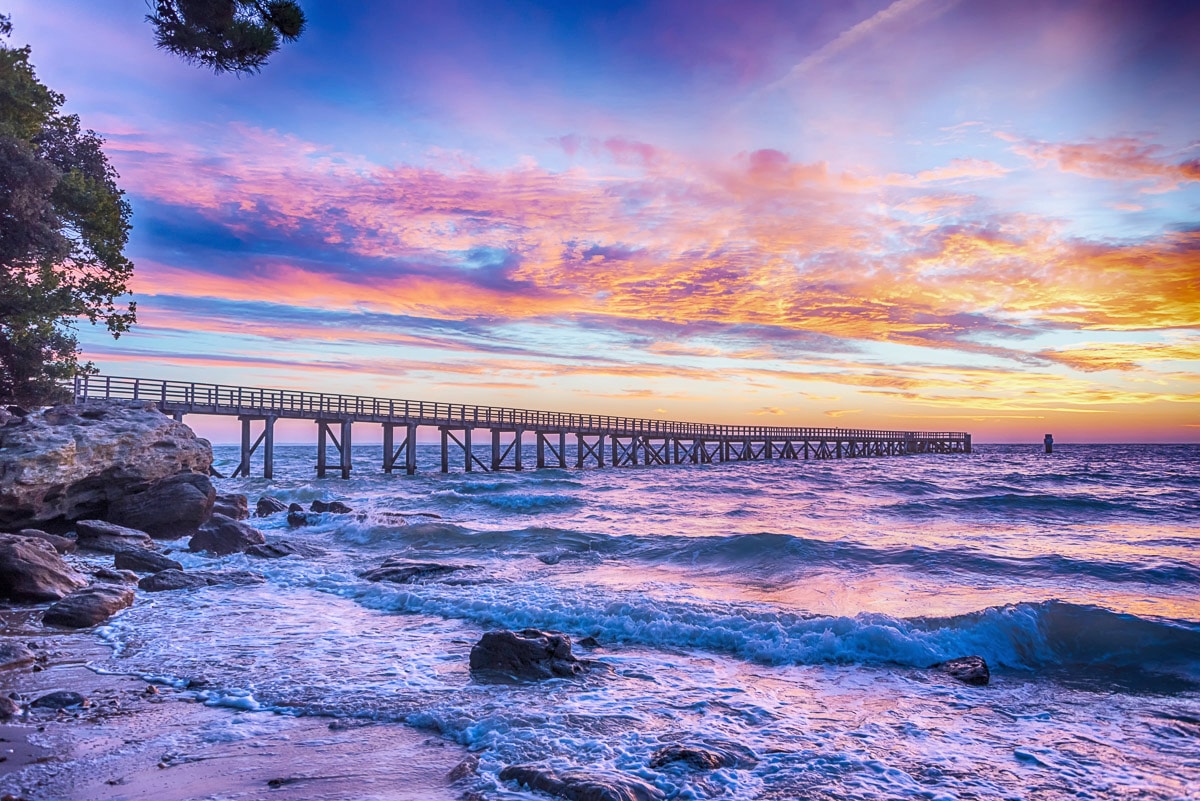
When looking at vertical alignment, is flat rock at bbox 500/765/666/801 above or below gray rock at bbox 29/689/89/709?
above

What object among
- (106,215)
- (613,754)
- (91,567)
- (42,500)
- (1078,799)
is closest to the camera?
(1078,799)

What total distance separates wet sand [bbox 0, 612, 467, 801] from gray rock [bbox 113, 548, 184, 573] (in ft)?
22.6

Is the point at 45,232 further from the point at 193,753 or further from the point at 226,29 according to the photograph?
the point at 193,753

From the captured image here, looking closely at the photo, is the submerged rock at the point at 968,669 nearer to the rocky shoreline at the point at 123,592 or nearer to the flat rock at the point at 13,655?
the rocky shoreline at the point at 123,592

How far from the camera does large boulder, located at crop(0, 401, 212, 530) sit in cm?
1470

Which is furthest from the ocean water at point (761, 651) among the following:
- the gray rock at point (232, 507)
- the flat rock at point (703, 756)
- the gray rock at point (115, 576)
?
the gray rock at point (232, 507)

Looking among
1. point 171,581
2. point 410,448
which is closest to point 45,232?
point 171,581

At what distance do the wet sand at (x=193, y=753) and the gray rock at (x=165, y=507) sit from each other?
12.2m

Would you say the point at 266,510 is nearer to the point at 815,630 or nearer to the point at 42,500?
the point at 42,500

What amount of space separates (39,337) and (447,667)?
16.4m

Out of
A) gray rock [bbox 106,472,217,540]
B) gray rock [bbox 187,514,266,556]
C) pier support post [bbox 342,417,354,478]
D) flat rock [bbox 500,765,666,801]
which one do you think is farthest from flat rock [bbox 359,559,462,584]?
pier support post [bbox 342,417,354,478]

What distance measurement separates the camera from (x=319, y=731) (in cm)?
615

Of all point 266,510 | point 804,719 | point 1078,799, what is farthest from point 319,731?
point 266,510

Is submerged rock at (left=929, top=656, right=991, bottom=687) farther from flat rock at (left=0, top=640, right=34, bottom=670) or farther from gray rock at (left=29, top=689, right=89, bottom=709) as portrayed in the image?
flat rock at (left=0, top=640, right=34, bottom=670)
